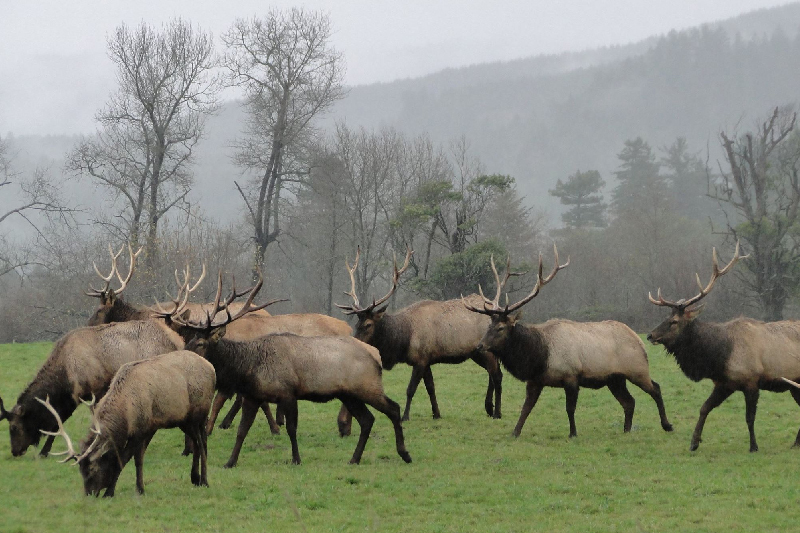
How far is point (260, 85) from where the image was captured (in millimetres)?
40000

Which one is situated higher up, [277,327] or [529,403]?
[277,327]

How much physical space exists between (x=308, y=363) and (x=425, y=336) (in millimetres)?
3993

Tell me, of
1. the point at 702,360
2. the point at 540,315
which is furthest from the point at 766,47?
the point at 702,360

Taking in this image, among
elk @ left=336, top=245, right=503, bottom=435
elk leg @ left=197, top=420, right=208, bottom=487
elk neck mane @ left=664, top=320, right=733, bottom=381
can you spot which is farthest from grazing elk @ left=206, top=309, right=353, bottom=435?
elk neck mane @ left=664, top=320, right=733, bottom=381

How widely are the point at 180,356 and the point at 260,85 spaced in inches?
1261

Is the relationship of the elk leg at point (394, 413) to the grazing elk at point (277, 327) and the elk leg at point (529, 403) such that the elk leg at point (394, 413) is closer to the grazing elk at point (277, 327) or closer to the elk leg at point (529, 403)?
the elk leg at point (529, 403)

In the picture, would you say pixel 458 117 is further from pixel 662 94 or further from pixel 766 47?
pixel 766 47

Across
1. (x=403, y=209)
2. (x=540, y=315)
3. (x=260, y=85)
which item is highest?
(x=260, y=85)

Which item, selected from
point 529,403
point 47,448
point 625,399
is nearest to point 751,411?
point 625,399

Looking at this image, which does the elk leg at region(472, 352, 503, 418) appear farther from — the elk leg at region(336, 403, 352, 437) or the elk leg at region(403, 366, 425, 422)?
the elk leg at region(336, 403, 352, 437)

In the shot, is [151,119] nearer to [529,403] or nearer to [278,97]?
[278,97]

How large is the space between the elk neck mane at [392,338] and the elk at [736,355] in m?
4.13

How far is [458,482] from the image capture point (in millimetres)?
10289

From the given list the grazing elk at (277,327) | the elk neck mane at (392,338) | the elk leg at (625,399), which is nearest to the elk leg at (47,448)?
the grazing elk at (277,327)
